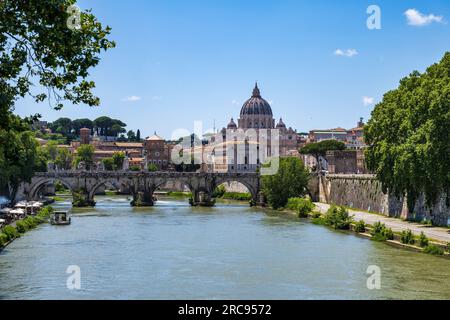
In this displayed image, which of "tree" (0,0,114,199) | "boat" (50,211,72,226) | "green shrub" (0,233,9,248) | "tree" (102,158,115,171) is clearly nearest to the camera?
"tree" (0,0,114,199)

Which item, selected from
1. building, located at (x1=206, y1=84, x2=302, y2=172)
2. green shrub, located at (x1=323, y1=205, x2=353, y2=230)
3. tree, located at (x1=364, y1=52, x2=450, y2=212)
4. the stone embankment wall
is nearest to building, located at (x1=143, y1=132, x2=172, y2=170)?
building, located at (x1=206, y1=84, x2=302, y2=172)

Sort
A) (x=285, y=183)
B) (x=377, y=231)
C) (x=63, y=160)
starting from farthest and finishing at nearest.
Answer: (x=63, y=160) < (x=285, y=183) < (x=377, y=231)

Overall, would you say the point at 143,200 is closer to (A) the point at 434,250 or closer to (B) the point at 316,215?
(B) the point at 316,215

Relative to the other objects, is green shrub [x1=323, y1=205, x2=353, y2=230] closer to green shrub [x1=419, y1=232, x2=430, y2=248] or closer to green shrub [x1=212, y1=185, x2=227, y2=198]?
green shrub [x1=419, y1=232, x2=430, y2=248]

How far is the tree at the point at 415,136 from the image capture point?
130ft

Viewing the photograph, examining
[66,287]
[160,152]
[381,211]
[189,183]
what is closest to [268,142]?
[160,152]

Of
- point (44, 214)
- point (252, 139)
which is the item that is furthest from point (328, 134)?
point (44, 214)

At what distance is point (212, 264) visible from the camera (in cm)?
3219

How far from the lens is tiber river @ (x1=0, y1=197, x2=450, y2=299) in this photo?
25.8 m

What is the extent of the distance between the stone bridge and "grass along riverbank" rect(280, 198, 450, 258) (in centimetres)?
2144

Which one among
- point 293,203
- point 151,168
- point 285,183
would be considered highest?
point 151,168

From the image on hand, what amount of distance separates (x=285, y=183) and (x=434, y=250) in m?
37.4

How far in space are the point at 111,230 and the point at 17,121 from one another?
88.2 ft
